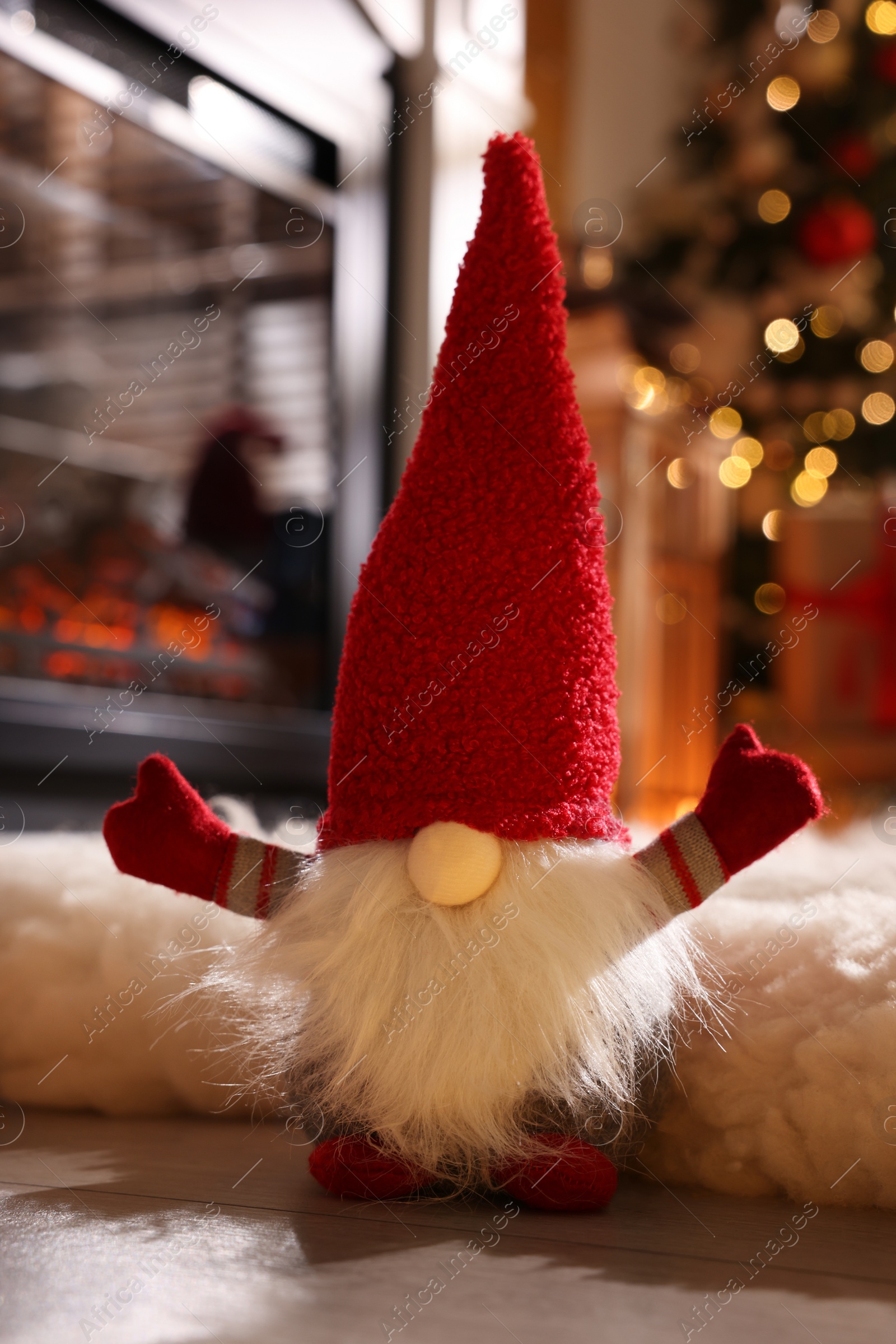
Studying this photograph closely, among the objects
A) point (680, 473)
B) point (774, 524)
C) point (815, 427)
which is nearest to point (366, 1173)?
point (680, 473)

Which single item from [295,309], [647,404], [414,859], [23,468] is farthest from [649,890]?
[647,404]

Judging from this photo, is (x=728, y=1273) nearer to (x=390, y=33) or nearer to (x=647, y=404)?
(x=390, y=33)

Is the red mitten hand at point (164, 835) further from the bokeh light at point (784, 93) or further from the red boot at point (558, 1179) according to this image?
the bokeh light at point (784, 93)

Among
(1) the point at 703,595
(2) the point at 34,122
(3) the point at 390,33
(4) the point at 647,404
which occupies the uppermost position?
(3) the point at 390,33

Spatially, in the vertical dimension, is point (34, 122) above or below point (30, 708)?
above

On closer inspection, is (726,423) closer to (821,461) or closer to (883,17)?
(821,461)

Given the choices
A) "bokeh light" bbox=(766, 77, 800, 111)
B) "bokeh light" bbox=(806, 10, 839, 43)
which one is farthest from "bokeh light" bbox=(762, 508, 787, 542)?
"bokeh light" bbox=(806, 10, 839, 43)
